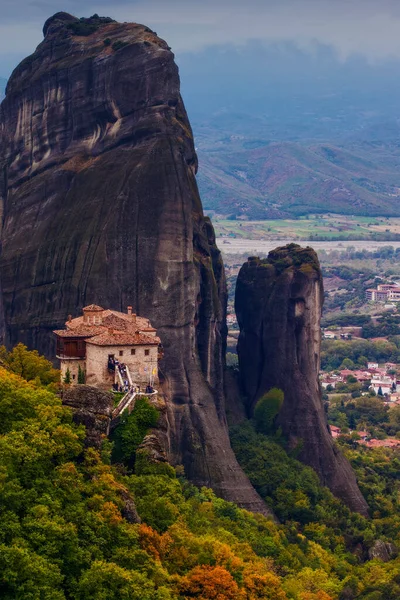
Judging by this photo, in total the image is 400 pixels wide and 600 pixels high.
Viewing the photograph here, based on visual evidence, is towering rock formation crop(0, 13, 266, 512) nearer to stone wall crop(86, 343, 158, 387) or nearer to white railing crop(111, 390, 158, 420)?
stone wall crop(86, 343, 158, 387)

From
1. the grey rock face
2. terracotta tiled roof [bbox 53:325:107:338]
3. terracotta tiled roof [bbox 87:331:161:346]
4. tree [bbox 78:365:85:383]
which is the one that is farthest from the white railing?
the grey rock face

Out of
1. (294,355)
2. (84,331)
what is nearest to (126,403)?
(84,331)

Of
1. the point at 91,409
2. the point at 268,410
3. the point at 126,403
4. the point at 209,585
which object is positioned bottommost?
the point at 209,585

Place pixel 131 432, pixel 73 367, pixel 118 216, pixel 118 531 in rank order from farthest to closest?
pixel 118 216
pixel 73 367
pixel 131 432
pixel 118 531

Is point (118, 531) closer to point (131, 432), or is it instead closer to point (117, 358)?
point (131, 432)

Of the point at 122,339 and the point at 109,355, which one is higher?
the point at 122,339

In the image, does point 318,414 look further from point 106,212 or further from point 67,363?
point 67,363

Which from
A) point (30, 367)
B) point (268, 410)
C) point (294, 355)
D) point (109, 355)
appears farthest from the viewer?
point (294, 355)

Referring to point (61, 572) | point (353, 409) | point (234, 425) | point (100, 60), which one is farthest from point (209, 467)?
point (353, 409)

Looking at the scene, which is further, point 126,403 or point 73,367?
point 73,367
